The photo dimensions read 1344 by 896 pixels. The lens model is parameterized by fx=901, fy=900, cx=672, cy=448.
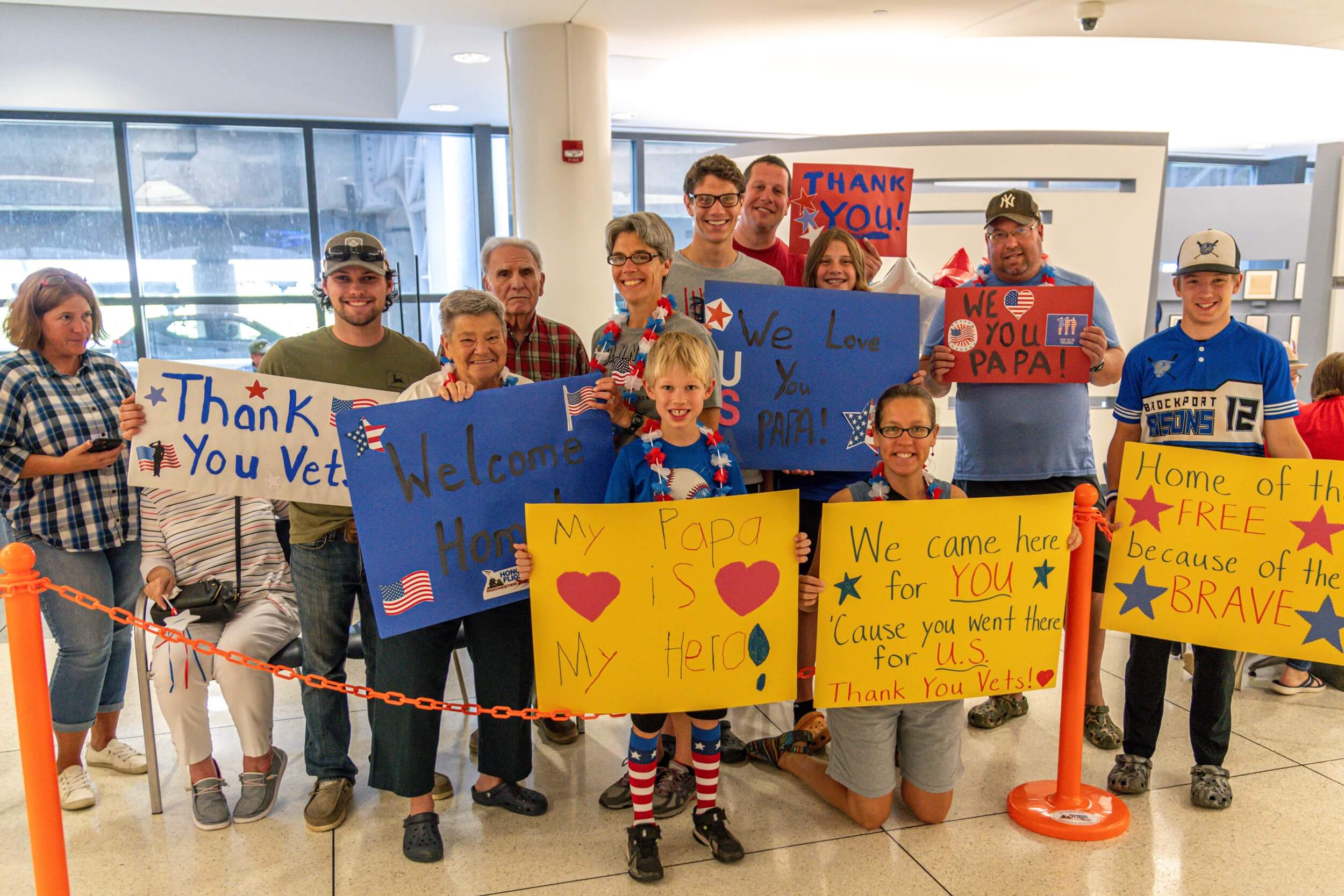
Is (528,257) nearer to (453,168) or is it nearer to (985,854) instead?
Result: (985,854)

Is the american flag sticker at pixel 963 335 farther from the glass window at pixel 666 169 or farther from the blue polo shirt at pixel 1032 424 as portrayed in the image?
the glass window at pixel 666 169

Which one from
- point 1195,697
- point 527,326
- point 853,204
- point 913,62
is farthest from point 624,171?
point 1195,697

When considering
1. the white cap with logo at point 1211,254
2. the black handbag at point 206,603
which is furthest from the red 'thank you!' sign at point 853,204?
the black handbag at point 206,603

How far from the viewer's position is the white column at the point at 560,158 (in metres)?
5.69

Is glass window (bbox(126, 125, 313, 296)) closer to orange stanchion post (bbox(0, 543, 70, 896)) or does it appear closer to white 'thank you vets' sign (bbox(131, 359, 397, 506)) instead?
white 'thank you vets' sign (bbox(131, 359, 397, 506))

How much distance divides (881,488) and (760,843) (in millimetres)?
1036

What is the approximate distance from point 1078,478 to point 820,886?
158cm

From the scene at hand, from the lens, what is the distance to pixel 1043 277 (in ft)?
9.70

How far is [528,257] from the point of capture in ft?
9.89

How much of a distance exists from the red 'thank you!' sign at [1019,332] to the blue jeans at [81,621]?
2.72 m

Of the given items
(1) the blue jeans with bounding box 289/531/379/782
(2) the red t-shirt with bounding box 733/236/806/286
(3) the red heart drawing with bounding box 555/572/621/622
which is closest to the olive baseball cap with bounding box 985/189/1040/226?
(2) the red t-shirt with bounding box 733/236/806/286

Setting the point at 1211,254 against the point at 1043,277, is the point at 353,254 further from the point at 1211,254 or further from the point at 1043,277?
the point at 1211,254

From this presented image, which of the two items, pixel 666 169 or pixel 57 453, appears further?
pixel 666 169

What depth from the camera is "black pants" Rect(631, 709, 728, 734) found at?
92.8 inches
